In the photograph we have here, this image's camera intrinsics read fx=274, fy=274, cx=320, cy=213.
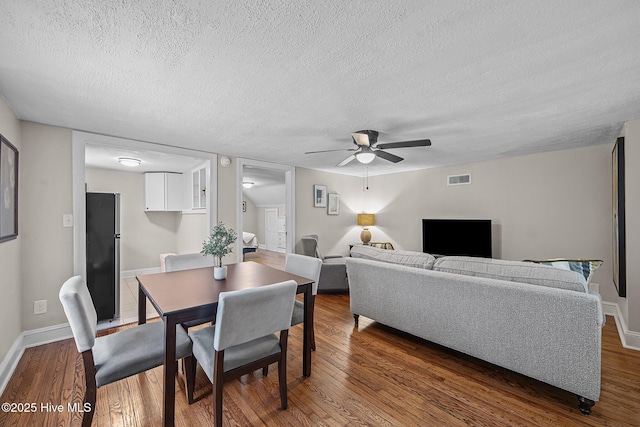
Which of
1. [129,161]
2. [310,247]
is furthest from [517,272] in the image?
[129,161]

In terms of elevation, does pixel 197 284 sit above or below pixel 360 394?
above

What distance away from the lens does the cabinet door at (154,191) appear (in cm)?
553

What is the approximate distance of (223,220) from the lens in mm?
4078

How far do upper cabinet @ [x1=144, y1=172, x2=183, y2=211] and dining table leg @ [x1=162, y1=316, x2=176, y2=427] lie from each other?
4674 millimetres

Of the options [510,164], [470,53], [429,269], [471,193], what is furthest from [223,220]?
[510,164]

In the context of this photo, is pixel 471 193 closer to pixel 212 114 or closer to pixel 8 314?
pixel 212 114

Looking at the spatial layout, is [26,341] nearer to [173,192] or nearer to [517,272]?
[173,192]

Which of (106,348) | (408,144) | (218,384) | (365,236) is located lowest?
(218,384)

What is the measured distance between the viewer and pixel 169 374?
5.08ft

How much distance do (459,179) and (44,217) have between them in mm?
5718

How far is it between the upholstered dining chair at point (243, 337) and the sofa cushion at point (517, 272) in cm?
150

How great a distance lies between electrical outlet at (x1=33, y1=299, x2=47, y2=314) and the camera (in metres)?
2.71

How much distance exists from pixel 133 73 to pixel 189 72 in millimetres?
359

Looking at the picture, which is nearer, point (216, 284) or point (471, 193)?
point (216, 284)
